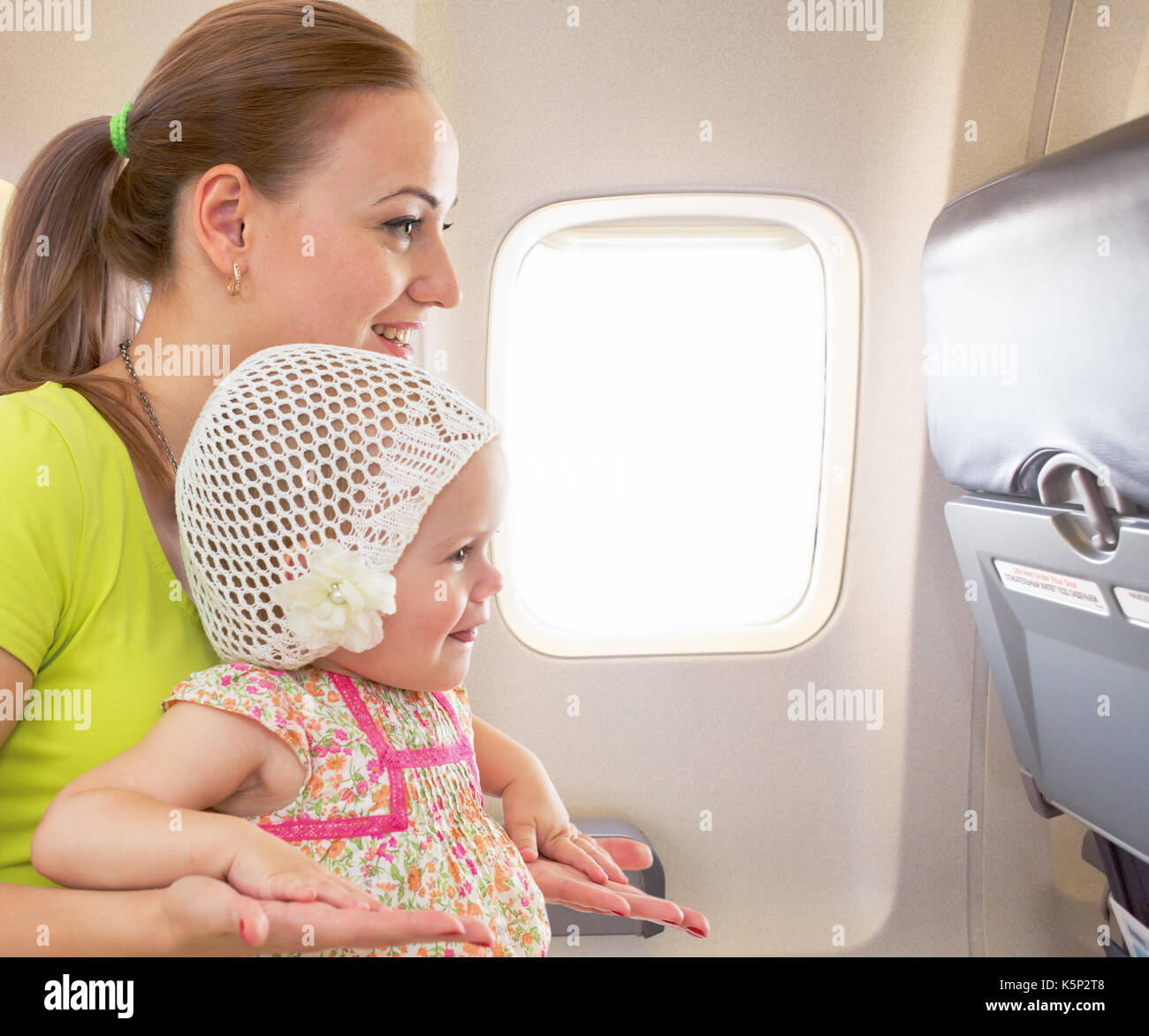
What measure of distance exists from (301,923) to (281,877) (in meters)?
0.05

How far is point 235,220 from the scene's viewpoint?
130 cm

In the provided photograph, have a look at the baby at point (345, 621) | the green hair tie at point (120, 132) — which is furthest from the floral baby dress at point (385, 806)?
the green hair tie at point (120, 132)

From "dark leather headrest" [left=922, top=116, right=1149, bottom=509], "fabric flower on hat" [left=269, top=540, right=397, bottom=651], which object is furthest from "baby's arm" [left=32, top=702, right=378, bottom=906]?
"dark leather headrest" [left=922, top=116, right=1149, bottom=509]

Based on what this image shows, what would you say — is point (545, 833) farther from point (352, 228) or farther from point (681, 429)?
point (681, 429)

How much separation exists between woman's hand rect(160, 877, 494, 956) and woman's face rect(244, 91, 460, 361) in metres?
0.75

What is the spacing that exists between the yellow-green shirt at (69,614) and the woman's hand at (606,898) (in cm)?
45

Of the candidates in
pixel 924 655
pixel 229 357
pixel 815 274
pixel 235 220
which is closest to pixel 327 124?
pixel 235 220

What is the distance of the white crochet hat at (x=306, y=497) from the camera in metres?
0.99

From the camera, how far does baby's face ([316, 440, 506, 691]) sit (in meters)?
1.06

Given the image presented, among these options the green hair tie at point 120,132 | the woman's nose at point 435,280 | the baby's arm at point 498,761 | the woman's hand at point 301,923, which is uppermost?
the green hair tie at point 120,132

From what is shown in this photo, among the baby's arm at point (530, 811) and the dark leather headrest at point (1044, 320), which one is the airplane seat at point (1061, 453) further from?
the baby's arm at point (530, 811)

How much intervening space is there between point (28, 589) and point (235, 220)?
542 millimetres
